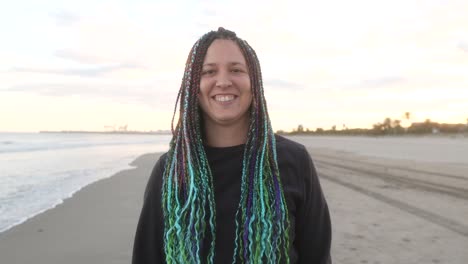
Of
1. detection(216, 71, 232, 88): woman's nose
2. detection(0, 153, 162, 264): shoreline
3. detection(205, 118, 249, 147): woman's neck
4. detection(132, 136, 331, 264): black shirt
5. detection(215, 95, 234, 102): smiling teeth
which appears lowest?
detection(0, 153, 162, 264): shoreline

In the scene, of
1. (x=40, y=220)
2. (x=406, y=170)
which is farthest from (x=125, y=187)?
(x=406, y=170)

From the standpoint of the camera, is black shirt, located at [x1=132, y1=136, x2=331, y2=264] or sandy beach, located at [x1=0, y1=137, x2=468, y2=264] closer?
black shirt, located at [x1=132, y1=136, x2=331, y2=264]

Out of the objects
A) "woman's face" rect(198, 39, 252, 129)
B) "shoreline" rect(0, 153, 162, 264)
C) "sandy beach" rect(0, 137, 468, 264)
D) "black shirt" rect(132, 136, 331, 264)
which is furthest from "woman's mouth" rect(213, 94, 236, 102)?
"shoreline" rect(0, 153, 162, 264)

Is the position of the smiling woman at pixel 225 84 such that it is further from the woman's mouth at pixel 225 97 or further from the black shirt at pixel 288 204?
the black shirt at pixel 288 204

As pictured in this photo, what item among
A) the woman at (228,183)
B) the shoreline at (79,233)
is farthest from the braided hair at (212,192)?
the shoreline at (79,233)

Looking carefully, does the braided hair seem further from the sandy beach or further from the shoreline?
the shoreline

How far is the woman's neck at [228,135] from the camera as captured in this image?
200cm

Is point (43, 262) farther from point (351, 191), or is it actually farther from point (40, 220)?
point (351, 191)

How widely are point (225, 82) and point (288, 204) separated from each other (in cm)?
61

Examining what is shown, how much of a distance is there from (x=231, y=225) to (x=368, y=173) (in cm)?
1110

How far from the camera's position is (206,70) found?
6.37ft

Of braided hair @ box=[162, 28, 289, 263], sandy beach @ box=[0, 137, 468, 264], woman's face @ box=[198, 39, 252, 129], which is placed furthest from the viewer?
sandy beach @ box=[0, 137, 468, 264]

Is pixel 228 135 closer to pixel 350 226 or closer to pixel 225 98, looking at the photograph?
pixel 225 98

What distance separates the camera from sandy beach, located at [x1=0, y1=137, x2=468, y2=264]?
15.4 ft
